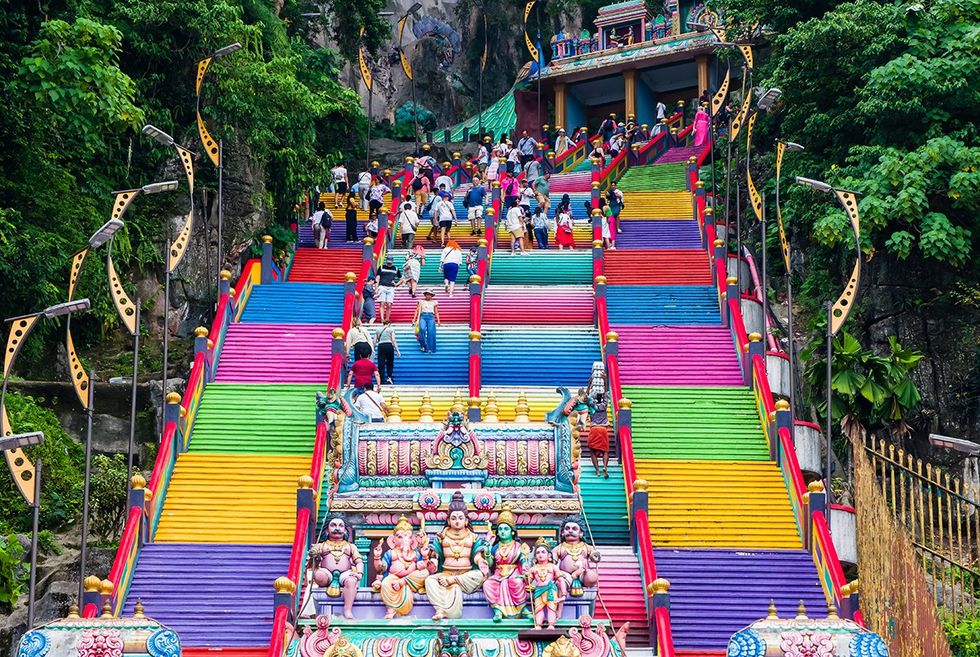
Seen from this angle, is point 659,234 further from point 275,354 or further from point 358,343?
point 358,343

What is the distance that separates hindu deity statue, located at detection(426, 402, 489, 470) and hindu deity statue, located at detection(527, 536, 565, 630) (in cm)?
182

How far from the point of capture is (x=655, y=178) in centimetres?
4312

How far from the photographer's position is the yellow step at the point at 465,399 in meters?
27.4

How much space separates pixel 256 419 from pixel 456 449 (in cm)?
790

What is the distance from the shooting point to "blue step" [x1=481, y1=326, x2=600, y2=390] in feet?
96.7

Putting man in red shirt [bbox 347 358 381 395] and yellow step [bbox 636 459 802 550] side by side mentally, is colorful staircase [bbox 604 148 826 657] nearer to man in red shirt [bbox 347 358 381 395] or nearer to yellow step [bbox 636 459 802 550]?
yellow step [bbox 636 459 802 550]

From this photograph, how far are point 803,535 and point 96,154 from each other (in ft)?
56.3

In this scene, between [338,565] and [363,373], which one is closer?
[338,565]

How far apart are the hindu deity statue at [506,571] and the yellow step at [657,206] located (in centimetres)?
2100

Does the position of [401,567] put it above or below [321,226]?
below

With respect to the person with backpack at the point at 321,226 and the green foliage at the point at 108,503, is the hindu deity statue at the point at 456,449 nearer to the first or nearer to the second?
the green foliage at the point at 108,503

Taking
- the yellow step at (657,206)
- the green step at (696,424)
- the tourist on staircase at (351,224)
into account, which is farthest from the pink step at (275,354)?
the yellow step at (657,206)

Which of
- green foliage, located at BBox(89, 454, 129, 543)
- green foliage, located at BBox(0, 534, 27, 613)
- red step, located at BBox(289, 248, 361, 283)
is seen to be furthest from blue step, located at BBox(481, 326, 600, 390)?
green foliage, located at BBox(0, 534, 27, 613)

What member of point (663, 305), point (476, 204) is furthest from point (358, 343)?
point (476, 204)
